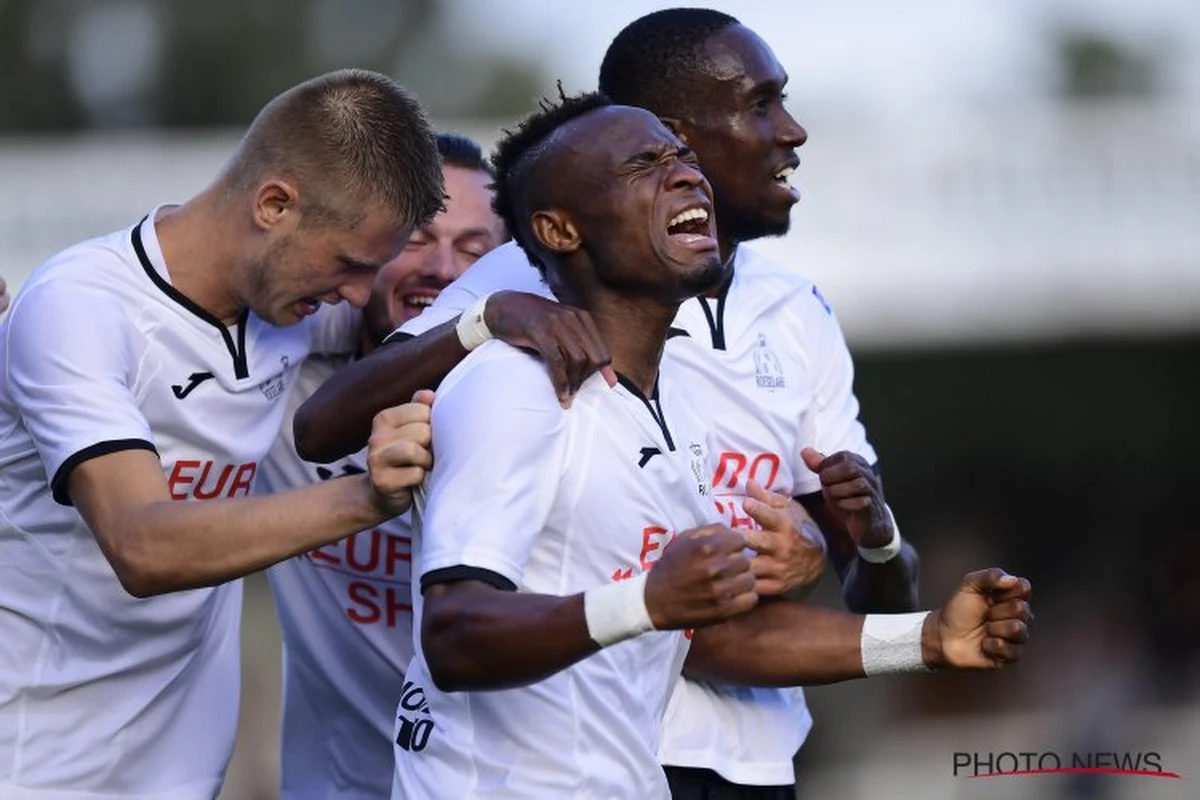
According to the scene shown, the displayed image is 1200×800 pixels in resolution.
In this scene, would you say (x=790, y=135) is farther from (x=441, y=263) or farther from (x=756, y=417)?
(x=441, y=263)

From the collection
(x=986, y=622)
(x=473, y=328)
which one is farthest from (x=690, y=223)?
(x=986, y=622)

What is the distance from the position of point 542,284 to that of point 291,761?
1.76 metres

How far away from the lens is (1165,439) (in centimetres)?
1662

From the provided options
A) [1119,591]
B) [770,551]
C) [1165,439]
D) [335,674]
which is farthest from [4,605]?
[1165,439]

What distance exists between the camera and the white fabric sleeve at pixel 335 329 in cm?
561

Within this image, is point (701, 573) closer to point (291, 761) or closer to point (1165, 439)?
point (291, 761)

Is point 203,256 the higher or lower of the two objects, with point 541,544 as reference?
higher

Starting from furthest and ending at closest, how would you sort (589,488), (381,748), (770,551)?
(381,748), (770,551), (589,488)

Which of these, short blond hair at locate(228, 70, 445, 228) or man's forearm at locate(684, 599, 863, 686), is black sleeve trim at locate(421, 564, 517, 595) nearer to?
man's forearm at locate(684, 599, 863, 686)

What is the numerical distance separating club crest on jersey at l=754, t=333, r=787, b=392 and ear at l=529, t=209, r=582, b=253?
3.38 ft

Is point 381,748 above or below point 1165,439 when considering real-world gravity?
above

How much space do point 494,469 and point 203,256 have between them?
142 cm

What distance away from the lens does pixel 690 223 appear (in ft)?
14.8

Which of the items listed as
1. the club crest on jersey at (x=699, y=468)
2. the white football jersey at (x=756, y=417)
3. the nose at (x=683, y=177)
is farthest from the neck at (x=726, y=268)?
the nose at (x=683, y=177)
